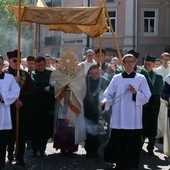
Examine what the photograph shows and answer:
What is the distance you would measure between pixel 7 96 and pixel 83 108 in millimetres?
2145

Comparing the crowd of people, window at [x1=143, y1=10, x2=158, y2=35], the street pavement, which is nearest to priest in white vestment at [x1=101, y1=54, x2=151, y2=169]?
the crowd of people

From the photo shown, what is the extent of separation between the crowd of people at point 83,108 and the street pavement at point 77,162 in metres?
0.16

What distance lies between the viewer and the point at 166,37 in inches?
1373

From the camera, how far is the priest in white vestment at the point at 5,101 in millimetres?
7430

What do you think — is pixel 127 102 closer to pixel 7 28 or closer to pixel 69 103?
pixel 69 103

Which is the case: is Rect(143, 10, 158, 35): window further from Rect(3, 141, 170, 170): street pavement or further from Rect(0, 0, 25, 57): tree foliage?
Rect(3, 141, 170, 170): street pavement

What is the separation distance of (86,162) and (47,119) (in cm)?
122

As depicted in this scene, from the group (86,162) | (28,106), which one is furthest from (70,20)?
(86,162)

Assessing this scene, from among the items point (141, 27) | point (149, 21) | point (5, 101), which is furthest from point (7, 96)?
point (149, 21)

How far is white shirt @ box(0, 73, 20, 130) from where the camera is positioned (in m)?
7.43

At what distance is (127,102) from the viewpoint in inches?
303

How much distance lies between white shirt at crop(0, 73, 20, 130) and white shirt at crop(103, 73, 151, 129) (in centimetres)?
161

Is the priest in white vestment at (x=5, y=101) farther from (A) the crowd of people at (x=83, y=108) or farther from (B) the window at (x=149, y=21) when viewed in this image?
(B) the window at (x=149, y=21)

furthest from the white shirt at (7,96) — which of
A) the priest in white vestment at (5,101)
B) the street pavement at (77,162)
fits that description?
the street pavement at (77,162)
